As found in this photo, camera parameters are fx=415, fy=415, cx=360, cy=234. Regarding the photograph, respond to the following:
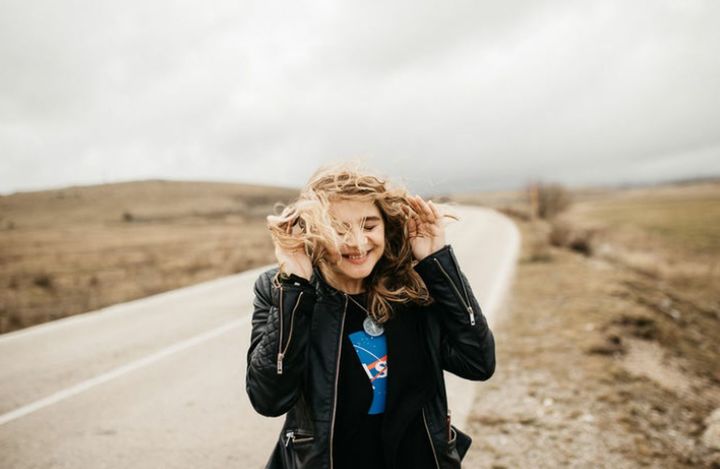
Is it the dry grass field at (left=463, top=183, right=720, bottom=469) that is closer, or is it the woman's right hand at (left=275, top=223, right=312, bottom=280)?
the woman's right hand at (left=275, top=223, right=312, bottom=280)

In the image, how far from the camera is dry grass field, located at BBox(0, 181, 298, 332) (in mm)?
9312

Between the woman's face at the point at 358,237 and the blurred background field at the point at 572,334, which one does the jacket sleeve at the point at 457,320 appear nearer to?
the woman's face at the point at 358,237

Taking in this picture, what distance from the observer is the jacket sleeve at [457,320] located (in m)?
1.68

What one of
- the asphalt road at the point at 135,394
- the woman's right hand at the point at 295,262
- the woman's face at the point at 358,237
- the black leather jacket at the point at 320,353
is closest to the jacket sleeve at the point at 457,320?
the black leather jacket at the point at 320,353

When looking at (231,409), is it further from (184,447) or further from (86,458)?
(86,458)

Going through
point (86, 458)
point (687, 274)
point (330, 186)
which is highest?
point (330, 186)

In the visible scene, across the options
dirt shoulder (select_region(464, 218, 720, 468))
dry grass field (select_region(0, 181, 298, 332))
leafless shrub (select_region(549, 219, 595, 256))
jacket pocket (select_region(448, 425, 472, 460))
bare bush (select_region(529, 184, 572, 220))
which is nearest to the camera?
jacket pocket (select_region(448, 425, 472, 460))

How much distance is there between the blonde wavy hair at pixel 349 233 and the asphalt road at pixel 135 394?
3.06ft

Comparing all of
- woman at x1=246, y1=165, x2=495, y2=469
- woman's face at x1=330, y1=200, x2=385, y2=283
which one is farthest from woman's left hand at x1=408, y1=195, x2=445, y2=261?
woman's face at x1=330, y1=200, x2=385, y2=283

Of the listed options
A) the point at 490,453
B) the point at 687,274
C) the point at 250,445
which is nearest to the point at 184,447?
the point at 250,445

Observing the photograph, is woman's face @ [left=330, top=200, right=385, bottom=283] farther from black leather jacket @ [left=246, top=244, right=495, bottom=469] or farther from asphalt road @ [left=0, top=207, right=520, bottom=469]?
asphalt road @ [left=0, top=207, right=520, bottom=469]

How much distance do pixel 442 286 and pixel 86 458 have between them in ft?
10.8

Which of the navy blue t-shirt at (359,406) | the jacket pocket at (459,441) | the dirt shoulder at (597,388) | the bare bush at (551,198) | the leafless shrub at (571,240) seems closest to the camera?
the navy blue t-shirt at (359,406)

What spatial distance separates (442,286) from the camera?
1712 millimetres
